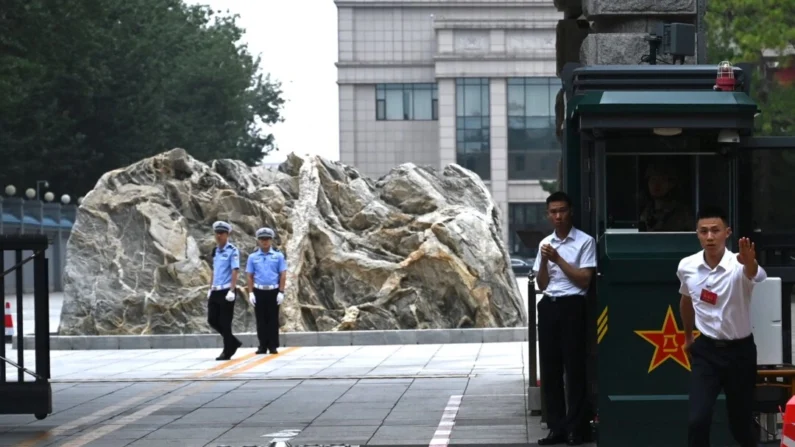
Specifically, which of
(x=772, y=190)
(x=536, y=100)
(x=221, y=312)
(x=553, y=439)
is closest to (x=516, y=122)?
(x=536, y=100)

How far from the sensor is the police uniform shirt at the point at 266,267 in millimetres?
22016

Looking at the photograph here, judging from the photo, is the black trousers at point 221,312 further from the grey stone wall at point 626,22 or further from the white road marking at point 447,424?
the grey stone wall at point 626,22

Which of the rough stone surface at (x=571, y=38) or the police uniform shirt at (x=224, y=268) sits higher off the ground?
the rough stone surface at (x=571, y=38)

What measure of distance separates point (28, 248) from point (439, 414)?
3533 millimetres

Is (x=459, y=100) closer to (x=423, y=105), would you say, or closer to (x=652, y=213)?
(x=423, y=105)

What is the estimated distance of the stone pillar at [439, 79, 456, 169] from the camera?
92875 millimetres

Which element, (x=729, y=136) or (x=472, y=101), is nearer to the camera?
(x=729, y=136)

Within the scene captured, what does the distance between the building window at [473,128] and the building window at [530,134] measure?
4.46ft

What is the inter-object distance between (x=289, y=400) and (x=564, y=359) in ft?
14.9

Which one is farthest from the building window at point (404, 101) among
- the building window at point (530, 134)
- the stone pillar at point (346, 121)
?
the building window at point (530, 134)

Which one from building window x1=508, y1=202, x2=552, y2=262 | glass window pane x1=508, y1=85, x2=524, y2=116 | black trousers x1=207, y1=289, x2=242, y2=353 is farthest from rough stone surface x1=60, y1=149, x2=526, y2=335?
glass window pane x1=508, y1=85, x2=524, y2=116

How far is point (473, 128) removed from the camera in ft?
308

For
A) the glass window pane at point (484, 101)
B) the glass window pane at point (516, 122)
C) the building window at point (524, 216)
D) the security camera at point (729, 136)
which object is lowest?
the security camera at point (729, 136)

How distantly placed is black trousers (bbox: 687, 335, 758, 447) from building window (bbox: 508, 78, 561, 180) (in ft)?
278
